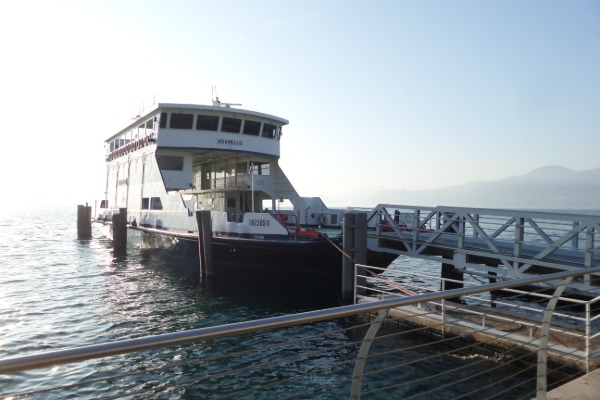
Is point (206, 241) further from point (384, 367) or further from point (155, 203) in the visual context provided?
point (384, 367)

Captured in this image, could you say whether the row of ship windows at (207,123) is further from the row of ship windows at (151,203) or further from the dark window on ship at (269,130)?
the row of ship windows at (151,203)

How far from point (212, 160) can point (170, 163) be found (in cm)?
390

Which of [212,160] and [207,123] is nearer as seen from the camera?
[207,123]

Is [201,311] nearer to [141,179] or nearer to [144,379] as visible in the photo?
[144,379]

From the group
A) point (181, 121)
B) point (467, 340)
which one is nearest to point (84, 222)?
point (181, 121)

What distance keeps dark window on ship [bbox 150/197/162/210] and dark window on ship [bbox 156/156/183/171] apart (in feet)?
6.31

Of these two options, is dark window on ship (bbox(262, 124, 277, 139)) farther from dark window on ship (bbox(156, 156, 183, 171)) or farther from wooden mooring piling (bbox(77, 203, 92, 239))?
wooden mooring piling (bbox(77, 203, 92, 239))

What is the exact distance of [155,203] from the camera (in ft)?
75.2

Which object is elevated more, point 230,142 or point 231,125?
point 231,125

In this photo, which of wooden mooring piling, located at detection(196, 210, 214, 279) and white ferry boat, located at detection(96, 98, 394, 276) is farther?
wooden mooring piling, located at detection(196, 210, 214, 279)

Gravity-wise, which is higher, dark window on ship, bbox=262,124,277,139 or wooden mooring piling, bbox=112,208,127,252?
dark window on ship, bbox=262,124,277,139

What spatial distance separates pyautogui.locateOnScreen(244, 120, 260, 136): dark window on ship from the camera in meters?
21.5

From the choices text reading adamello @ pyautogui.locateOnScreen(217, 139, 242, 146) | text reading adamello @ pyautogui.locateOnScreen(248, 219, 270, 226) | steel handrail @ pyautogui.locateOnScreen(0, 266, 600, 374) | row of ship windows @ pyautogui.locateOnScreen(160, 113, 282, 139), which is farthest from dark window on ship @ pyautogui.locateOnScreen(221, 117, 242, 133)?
steel handrail @ pyautogui.locateOnScreen(0, 266, 600, 374)

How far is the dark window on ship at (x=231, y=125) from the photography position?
2094cm
